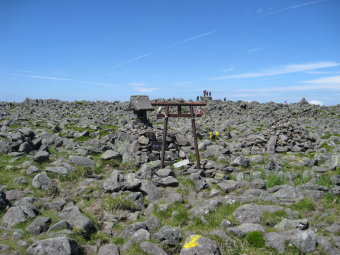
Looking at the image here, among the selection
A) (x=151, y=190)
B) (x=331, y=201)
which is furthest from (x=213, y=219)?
(x=331, y=201)

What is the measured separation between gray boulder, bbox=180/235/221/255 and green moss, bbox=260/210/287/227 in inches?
96.3

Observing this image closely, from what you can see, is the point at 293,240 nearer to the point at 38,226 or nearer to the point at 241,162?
the point at 38,226

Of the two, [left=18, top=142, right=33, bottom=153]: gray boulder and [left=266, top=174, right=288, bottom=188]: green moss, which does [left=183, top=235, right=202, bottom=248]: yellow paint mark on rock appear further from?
[left=18, top=142, right=33, bottom=153]: gray boulder

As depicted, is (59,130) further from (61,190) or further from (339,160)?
(339,160)

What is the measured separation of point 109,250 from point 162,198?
4.67 metres

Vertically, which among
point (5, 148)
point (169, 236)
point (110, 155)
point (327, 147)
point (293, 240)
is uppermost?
point (5, 148)

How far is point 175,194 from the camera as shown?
42.7ft

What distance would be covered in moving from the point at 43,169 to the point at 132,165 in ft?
16.6

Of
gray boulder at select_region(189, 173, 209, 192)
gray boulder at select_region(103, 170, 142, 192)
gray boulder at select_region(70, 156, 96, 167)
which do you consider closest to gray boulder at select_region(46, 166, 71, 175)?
gray boulder at select_region(70, 156, 96, 167)

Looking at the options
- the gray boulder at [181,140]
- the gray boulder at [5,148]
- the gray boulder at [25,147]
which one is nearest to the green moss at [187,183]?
the gray boulder at [181,140]

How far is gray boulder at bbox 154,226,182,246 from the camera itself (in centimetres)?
869

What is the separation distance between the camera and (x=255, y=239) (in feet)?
27.6

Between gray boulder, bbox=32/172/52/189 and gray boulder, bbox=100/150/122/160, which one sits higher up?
gray boulder, bbox=100/150/122/160

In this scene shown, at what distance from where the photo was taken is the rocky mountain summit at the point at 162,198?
8.37 m
